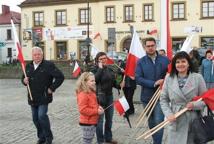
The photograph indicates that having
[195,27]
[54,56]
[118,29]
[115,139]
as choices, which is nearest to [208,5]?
[195,27]

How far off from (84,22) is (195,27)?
12.8m

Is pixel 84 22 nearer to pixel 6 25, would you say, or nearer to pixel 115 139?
pixel 6 25

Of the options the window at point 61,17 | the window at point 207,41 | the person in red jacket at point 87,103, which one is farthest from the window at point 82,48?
the person in red jacket at point 87,103

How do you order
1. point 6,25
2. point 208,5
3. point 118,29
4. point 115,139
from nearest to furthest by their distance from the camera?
point 115,139 → point 208,5 → point 118,29 → point 6,25

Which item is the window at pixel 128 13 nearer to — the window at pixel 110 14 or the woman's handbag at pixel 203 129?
the window at pixel 110 14

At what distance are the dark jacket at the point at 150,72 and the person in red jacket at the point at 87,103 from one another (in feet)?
3.27

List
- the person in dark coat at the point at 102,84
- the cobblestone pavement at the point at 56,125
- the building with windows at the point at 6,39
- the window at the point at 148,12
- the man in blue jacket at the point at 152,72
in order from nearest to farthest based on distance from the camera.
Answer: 1. the man in blue jacket at the point at 152,72
2. the person in dark coat at the point at 102,84
3. the cobblestone pavement at the point at 56,125
4. the window at the point at 148,12
5. the building with windows at the point at 6,39

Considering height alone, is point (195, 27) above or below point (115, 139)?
above

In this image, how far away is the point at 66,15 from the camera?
54.1m

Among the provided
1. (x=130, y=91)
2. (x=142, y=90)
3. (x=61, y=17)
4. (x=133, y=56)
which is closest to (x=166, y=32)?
(x=133, y=56)

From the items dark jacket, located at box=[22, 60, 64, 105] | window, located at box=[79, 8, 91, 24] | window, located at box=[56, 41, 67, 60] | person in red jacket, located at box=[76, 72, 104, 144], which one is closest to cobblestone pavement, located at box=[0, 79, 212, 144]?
dark jacket, located at box=[22, 60, 64, 105]

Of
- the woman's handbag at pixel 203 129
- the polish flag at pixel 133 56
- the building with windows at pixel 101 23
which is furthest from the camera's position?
the building with windows at pixel 101 23

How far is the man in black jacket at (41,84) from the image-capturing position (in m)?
7.99

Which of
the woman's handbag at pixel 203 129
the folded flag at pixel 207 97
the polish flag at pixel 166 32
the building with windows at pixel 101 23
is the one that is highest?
the building with windows at pixel 101 23
